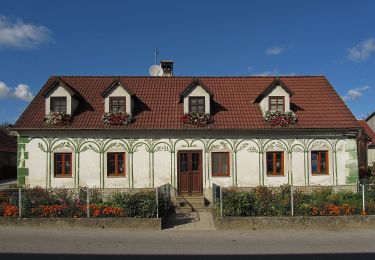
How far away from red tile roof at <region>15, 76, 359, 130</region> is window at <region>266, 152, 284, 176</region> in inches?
59.4

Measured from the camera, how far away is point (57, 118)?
21641mm

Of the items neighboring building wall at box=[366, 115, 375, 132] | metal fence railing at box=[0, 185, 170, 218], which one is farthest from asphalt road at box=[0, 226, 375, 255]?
neighboring building wall at box=[366, 115, 375, 132]

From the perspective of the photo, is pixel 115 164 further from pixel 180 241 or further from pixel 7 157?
pixel 7 157

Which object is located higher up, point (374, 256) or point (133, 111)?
point (133, 111)

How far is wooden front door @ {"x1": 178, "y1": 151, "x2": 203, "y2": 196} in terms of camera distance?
21.7 metres

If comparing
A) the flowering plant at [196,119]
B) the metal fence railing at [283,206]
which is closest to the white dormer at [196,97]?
the flowering plant at [196,119]

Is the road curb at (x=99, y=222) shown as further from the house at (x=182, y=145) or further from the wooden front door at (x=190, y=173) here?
the wooden front door at (x=190, y=173)

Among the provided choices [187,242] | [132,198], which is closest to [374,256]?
[187,242]

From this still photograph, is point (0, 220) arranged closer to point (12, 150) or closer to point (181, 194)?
point (181, 194)

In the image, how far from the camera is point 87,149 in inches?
849

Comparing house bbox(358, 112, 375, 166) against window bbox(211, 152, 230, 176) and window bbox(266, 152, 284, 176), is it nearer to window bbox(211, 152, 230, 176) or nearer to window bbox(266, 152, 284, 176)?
window bbox(266, 152, 284, 176)

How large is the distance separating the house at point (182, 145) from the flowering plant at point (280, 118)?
0.17 ft

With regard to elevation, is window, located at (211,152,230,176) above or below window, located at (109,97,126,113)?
below

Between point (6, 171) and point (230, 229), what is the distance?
3040 centimetres
